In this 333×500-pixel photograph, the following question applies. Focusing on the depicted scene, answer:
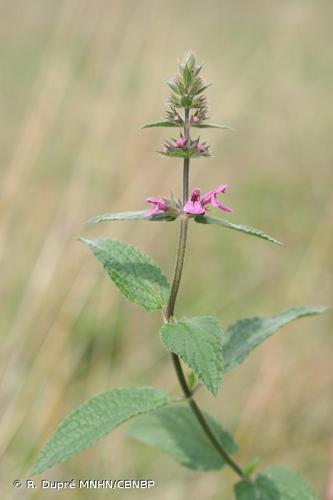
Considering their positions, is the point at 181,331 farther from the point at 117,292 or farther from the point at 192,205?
the point at 117,292

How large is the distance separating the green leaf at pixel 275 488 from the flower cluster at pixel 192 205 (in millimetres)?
544

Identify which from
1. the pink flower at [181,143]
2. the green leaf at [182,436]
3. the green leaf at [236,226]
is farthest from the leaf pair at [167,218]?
the green leaf at [182,436]

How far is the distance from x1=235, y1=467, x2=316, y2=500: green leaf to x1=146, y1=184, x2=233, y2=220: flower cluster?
1.79ft

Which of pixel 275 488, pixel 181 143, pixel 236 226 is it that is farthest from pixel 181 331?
pixel 275 488

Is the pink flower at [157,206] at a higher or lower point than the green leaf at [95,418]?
higher

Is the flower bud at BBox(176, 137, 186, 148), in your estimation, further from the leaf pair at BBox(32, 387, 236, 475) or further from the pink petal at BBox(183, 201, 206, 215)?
the leaf pair at BBox(32, 387, 236, 475)

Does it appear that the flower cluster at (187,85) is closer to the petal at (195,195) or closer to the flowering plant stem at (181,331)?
the flowering plant stem at (181,331)

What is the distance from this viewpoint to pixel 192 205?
3.17ft

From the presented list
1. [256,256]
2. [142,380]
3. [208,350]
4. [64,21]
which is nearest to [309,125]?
[256,256]

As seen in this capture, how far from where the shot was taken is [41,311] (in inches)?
84.6

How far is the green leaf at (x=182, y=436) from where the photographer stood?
1302mm

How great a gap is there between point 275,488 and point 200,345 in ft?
1.54

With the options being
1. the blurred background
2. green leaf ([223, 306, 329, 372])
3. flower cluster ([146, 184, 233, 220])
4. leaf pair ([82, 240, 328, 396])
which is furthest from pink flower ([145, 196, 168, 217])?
the blurred background

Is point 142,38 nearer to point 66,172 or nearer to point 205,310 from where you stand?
point 205,310
